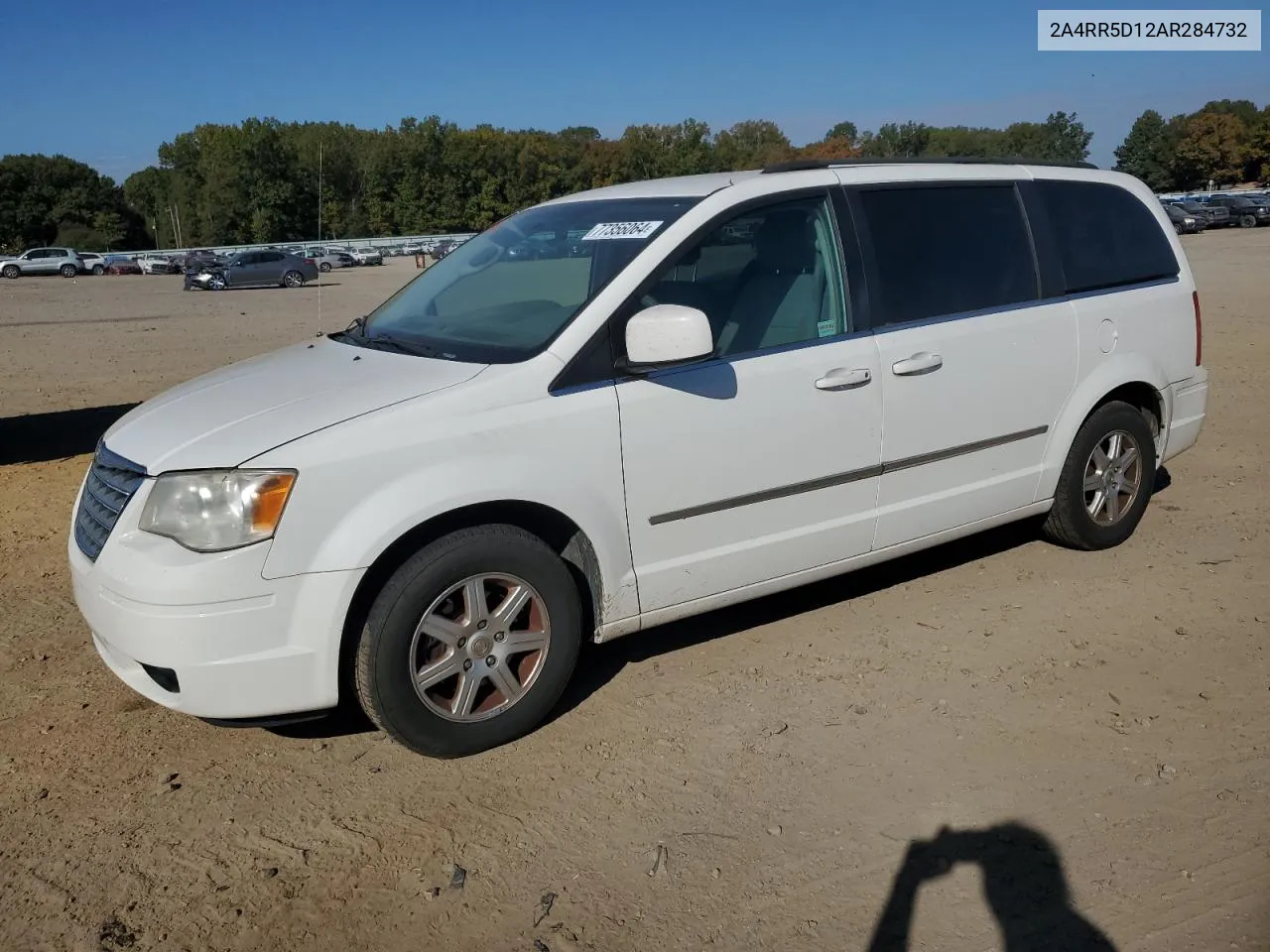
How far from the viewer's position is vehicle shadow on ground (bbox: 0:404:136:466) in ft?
26.2

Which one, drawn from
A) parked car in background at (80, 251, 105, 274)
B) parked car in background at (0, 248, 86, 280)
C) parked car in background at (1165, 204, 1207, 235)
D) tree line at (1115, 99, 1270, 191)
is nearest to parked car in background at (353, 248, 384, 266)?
parked car in background at (80, 251, 105, 274)

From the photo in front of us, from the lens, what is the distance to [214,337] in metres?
18.9

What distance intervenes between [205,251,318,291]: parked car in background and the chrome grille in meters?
39.5

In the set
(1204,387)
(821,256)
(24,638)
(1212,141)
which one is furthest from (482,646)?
(1212,141)

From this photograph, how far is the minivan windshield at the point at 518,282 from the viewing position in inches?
157

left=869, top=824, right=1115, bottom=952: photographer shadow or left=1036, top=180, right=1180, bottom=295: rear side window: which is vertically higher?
left=1036, top=180, right=1180, bottom=295: rear side window

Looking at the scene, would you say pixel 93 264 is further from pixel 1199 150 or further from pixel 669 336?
pixel 1199 150

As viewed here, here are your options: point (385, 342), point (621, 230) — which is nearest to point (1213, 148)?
point (621, 230)

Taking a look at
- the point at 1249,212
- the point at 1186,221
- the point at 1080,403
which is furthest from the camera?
the point at 1249,212

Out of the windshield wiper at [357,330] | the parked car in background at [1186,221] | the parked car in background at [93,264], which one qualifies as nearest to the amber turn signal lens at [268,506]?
the windshield wiper at [357,330]

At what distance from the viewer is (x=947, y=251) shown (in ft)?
15.5

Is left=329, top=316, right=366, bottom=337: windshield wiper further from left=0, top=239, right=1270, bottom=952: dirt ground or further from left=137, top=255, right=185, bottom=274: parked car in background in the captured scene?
left=137, top=255, right=185, bottom=274: parked car in background

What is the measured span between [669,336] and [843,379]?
919 millimetres

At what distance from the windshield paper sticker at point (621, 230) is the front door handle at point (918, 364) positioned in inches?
44.6
